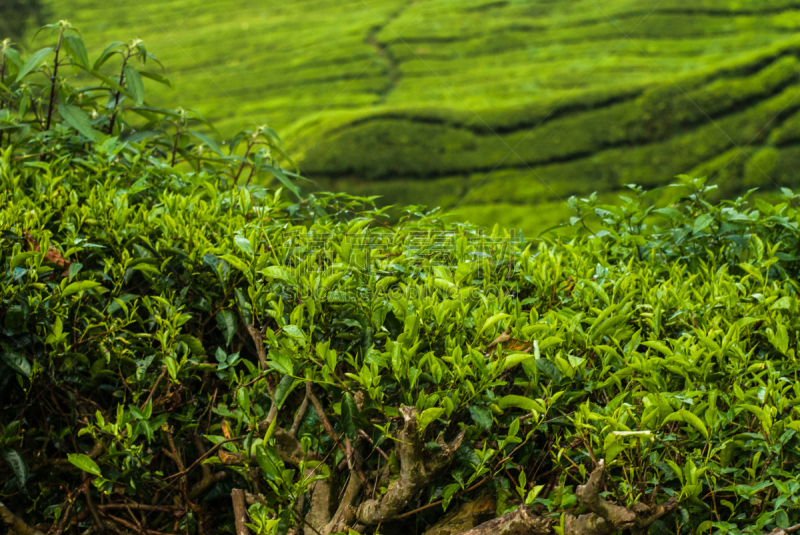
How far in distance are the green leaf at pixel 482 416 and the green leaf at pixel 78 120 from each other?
1714 mm

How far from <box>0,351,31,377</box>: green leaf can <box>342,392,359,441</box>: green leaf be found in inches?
29.7

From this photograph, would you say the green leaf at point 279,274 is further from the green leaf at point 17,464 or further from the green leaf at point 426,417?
the green leaf at point 17,464

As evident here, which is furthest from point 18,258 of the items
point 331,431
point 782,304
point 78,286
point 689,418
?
point 782,304

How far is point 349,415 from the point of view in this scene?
3.87 feet

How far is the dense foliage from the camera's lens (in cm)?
114

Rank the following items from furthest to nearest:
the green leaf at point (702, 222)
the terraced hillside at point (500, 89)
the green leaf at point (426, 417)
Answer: the terraced hillside at point (500, 89), the green leaf at point (702, 222), the green leaf at point (426, 417)

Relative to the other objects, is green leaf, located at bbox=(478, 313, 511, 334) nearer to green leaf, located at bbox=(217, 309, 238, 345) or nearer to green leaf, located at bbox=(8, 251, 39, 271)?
green leaf, located at bbox=(217, 309, 238, 345)

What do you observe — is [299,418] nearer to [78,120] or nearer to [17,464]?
[17,464]

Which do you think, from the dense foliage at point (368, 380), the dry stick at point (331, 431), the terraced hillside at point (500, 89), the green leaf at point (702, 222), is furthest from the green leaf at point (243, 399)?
the terraced hillside at point (500, 89)

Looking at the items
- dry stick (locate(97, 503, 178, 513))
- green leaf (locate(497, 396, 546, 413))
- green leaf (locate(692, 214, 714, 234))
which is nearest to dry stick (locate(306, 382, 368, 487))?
green leaf (locate(497, 396, 546, 413))

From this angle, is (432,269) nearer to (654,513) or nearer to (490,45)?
(654,513)

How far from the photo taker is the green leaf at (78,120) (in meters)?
2.14

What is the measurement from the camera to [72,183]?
195 centimetres

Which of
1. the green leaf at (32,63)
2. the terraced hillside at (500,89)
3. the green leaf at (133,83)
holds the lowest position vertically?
the terraced hillside at (500,89)
